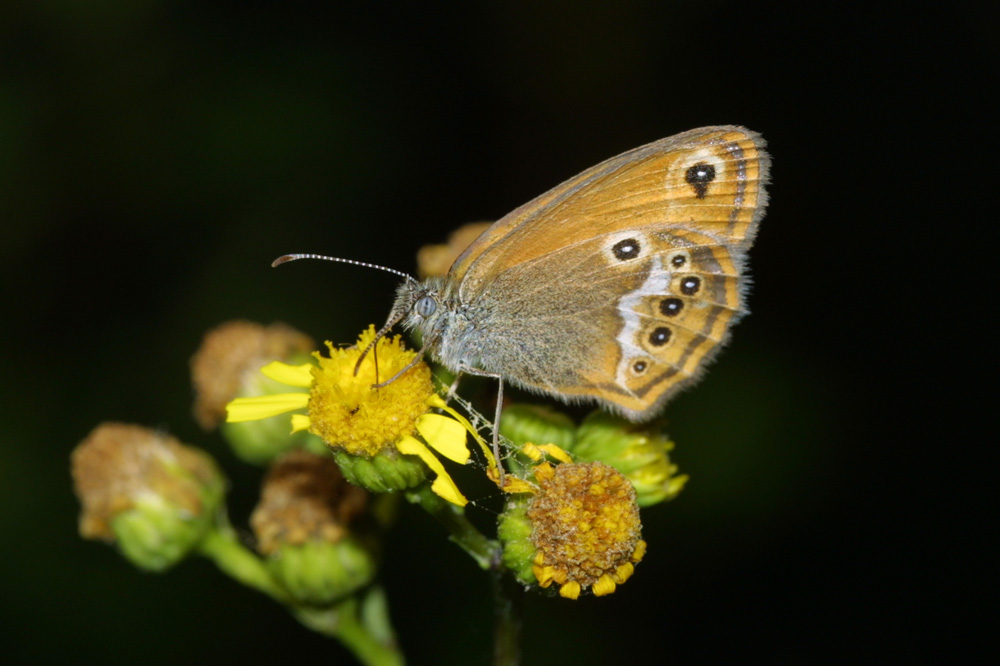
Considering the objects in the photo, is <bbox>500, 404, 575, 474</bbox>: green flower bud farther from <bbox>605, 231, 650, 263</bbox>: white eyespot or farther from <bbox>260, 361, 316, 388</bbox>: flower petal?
<bbox>260, 361, 316, 388</bbox>: flower petal

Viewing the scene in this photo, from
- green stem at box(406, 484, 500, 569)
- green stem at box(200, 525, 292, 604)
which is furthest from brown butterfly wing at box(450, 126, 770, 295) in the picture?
green stem at box(200, 525, 292, 604)

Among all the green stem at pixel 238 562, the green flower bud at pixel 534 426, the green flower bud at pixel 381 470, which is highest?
the green flower bud at pixel 534 426

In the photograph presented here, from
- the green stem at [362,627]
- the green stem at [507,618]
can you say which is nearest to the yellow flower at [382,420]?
the green stem at [507,618]

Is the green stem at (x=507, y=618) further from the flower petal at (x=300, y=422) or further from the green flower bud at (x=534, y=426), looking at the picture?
the flower petal at (x=300, y=422)

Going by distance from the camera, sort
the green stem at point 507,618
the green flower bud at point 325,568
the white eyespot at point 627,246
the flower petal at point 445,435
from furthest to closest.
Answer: the green flower bud at point 325,568
the white eyespot at point 627,246
the green stem at point 507,618
the flower petal at point 445,435

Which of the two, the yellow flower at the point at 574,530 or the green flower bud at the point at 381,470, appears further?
the green flower bud at the point at 381,470

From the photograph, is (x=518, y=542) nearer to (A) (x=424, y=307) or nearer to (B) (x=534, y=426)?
(B) (x=534, y=426)

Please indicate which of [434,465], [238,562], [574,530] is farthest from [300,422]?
[238,562]
